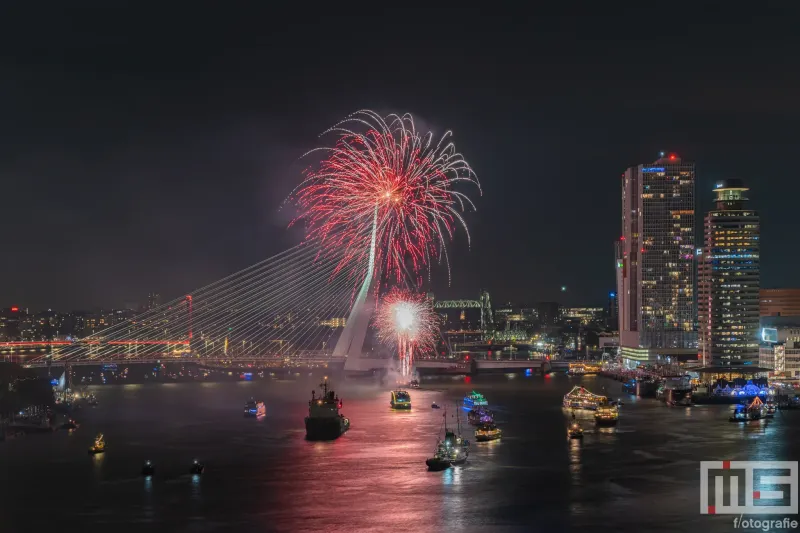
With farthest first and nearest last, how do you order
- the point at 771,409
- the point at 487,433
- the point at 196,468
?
the point at 771,409, the point at 487,433, the point at 196,468

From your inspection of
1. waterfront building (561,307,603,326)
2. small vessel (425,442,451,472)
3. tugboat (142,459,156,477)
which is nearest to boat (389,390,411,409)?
small vessel (425,442,451,472)

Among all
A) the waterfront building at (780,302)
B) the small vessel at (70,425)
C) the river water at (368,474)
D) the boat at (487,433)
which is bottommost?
the river water at (368,474)

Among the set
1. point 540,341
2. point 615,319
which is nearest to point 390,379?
point 540,341

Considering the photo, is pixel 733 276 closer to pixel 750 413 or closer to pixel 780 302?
pixel 780 302

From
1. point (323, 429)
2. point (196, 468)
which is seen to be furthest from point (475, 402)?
point (196, 468)

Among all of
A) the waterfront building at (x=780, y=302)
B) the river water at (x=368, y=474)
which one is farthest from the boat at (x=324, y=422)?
the waterfront building at (x=780, y=302)

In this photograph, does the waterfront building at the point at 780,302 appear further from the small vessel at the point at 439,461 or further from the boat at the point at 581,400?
the small vessel at the point at 439,461

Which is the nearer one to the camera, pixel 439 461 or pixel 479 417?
pixel 439 461

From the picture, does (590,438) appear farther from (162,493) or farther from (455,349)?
(455,349)
